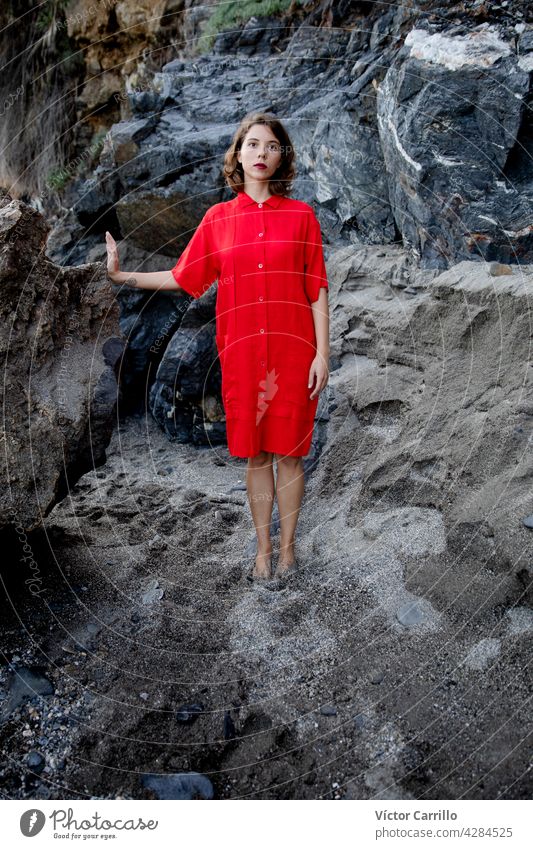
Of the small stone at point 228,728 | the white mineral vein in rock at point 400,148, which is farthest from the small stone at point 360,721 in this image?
the white mineral vein in rock at point 400,148

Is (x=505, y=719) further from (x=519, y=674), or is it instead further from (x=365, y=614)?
(x=365, y=614)

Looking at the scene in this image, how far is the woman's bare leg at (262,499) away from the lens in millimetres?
3848

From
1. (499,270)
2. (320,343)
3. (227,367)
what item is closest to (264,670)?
(227,367)

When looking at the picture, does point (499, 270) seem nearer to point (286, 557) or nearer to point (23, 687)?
point (286, 557)

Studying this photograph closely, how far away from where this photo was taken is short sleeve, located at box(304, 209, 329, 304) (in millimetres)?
3541

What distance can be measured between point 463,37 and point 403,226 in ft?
3.97

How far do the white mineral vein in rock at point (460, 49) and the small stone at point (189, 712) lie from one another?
152 inches

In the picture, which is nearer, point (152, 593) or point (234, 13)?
point (152, 593)

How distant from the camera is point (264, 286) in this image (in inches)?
138

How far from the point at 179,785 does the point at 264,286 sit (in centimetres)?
214

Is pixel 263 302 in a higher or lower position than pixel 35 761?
higher

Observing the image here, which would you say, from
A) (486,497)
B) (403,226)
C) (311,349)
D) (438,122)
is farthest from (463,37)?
(486,497)

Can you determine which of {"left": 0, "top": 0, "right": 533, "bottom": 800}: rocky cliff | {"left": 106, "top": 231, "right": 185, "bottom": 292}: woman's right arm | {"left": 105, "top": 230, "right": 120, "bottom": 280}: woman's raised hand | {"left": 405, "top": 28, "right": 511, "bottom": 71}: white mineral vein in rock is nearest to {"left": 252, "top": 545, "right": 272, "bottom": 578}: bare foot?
{"left": 0, "top": 0, "right": 533, "bottom": 800}: rocky cliff

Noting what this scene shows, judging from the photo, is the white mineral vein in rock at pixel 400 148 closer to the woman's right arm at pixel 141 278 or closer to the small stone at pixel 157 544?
the woman's right arm at pixel 141 278
